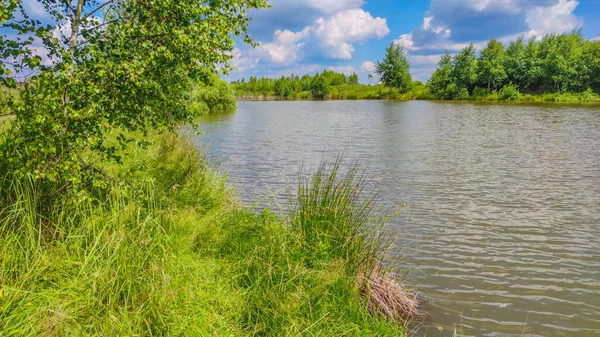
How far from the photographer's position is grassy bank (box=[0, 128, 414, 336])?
354 cm

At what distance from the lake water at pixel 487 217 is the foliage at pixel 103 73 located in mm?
3370

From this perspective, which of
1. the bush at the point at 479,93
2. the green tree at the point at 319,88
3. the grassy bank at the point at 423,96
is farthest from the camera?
the green tree at the point at 319,88

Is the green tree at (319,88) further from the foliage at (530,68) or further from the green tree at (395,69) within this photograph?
the foliage at (530,68)

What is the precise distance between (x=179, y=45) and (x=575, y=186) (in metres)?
13.6

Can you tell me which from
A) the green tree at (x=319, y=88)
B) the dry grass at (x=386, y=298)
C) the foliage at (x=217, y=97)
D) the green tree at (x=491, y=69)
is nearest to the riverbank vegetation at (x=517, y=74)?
the green tree at (x=491, y=69)

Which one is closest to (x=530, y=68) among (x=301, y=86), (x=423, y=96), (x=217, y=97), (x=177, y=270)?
(x=423, y=96)

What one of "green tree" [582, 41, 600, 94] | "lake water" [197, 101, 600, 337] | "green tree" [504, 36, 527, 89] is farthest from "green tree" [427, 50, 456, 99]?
"lake water" [197, 101, 600, 337]

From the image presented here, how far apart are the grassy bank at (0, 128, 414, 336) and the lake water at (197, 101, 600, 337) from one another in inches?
57.9

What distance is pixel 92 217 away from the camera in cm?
432

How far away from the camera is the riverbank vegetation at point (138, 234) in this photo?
3650 mm

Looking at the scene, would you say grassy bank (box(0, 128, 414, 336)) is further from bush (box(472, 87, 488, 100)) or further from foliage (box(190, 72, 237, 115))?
bush (box(472, 87, 488, 100))

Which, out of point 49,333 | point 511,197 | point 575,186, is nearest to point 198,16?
point 49,333

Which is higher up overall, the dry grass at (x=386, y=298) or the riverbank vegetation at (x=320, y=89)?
the riverbank vegetation at (x=320, y=89)

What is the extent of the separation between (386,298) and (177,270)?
9.27 feet
